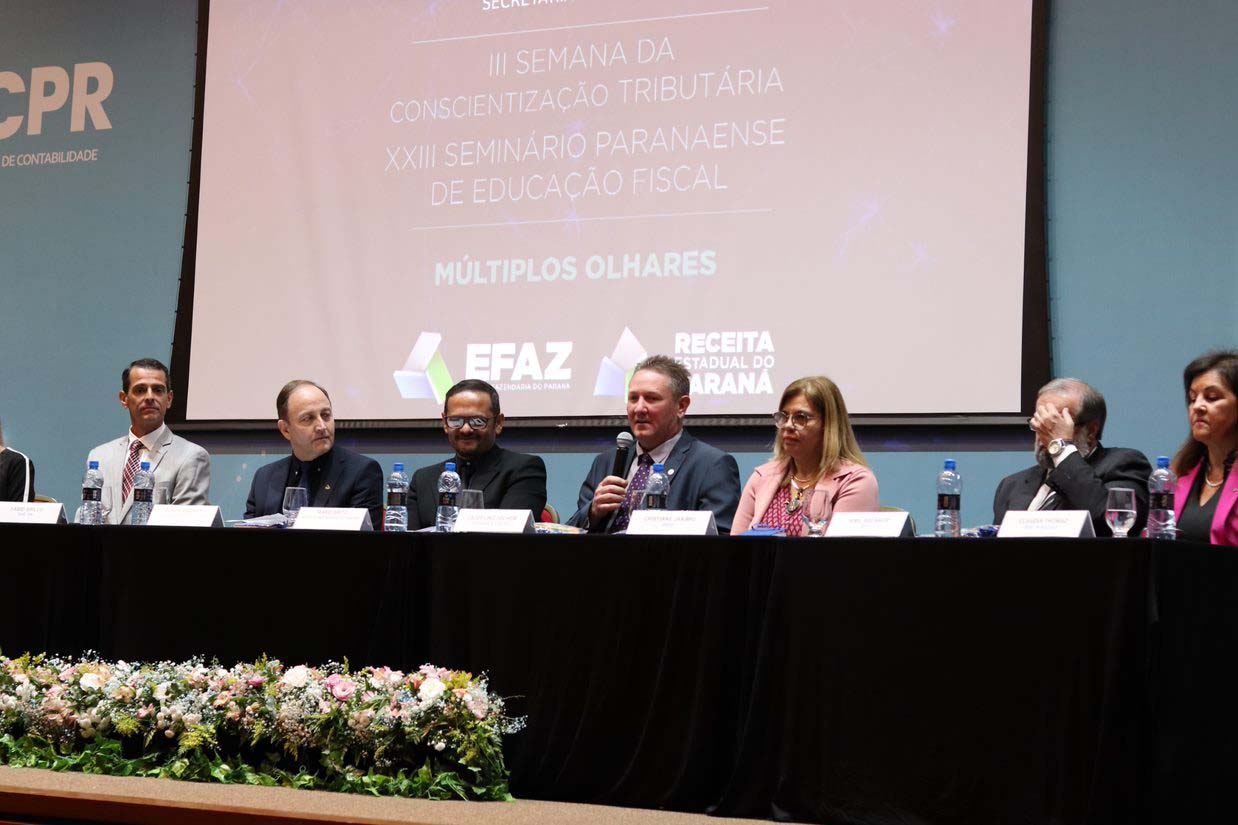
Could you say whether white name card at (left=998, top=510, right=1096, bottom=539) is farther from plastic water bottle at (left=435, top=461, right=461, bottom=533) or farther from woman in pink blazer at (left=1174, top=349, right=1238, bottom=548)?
plastic water bottle at (left=435, top=461, right=461, bottom=533)

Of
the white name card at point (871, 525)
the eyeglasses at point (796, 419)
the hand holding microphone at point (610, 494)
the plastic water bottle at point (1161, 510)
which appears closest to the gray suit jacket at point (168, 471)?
the hand holding microphone at point (610, 494)

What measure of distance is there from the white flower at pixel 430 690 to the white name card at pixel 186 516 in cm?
79

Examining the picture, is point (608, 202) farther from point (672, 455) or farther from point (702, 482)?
point (702, 482)

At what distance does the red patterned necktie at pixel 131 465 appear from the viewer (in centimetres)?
456

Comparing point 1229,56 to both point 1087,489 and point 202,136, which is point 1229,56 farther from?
point 202,136

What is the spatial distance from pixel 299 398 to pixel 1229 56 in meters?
3.02

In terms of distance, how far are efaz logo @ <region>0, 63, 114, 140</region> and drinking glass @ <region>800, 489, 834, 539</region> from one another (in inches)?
152

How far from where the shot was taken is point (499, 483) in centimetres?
413

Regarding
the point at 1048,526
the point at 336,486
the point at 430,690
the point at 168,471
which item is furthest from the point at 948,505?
the point at 168,471

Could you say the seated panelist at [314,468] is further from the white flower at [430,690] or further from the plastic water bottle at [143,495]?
the white flower at [430,690]

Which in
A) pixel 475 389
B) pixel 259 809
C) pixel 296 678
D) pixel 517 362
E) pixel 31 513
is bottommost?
pixel 259 809

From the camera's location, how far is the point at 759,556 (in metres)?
2.83

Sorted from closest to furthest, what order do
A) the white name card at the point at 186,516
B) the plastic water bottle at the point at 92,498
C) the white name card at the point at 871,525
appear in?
the white name card at the point at 871,525
the white name card at the point at 186,516
the plastic water bottle at the point at 92,498

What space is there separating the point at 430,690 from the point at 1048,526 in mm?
1255
